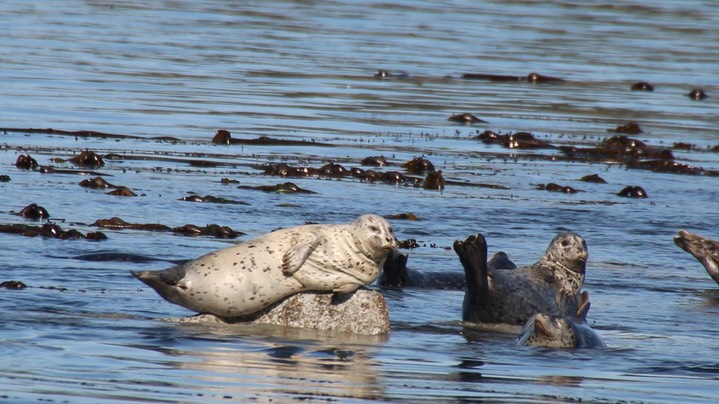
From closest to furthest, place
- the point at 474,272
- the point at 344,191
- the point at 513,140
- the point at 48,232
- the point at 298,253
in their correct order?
the point at 298,253
the point at 474,272
the point at 48,232
the point at 344,191
the point at 513,140

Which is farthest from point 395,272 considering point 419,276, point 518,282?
point 518,282

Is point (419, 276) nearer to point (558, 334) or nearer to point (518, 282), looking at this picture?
point (518, 282)

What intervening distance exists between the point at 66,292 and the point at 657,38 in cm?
2555

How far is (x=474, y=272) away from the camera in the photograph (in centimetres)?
866

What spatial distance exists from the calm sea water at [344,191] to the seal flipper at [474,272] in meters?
0.15

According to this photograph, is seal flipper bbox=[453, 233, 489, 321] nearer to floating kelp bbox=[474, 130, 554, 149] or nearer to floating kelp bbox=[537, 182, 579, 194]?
floating kelp bbox=[537, 182, 579, 194]

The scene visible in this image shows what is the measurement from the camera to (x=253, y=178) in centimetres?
1360

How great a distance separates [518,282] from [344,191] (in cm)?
423

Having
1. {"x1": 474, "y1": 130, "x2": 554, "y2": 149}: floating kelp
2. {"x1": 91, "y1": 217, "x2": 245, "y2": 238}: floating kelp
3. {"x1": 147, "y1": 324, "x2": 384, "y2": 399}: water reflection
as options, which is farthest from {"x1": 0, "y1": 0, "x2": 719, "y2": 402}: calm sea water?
{"x1": 474, "y1": 130, "x2": 554, "y2": 149}: floating kelp

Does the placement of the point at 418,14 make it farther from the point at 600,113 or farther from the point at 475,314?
the point at 475,314

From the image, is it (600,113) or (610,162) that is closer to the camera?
(610,162)

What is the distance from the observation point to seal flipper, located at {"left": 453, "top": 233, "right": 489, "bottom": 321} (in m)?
8.56

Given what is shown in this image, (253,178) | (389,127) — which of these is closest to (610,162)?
(389,127)

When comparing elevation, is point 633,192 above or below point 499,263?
above
